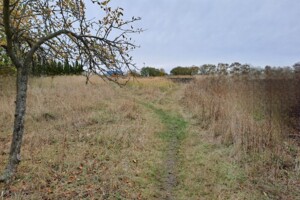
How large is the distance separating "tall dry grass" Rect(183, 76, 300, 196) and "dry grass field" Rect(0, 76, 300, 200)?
23 mm

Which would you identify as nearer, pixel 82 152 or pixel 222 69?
pixel 82 152

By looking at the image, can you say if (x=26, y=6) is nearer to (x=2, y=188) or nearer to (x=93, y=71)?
(x=93, y=71)

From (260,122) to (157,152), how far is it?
120 inches

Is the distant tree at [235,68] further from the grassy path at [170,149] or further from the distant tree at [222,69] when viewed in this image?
the grassy path at [170,149]

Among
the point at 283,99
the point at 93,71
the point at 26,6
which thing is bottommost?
the point at 283,99

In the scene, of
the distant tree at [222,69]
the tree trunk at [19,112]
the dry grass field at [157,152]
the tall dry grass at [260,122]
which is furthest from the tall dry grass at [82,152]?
the distant tree at [222,69]

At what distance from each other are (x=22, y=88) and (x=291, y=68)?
11026 mm

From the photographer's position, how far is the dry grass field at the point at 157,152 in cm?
433

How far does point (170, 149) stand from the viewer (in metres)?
6.52

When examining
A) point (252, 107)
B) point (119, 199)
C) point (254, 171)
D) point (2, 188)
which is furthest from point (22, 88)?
point (252, 107)

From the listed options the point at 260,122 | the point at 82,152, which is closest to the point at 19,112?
the point at 82,152

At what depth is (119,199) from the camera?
160 inches

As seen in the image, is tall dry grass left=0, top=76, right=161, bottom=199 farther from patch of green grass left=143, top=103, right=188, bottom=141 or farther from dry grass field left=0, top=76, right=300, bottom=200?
patch of green grass left=143, top=103, right=188, bottom=141

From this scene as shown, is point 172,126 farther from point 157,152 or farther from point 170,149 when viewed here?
point 157,152
